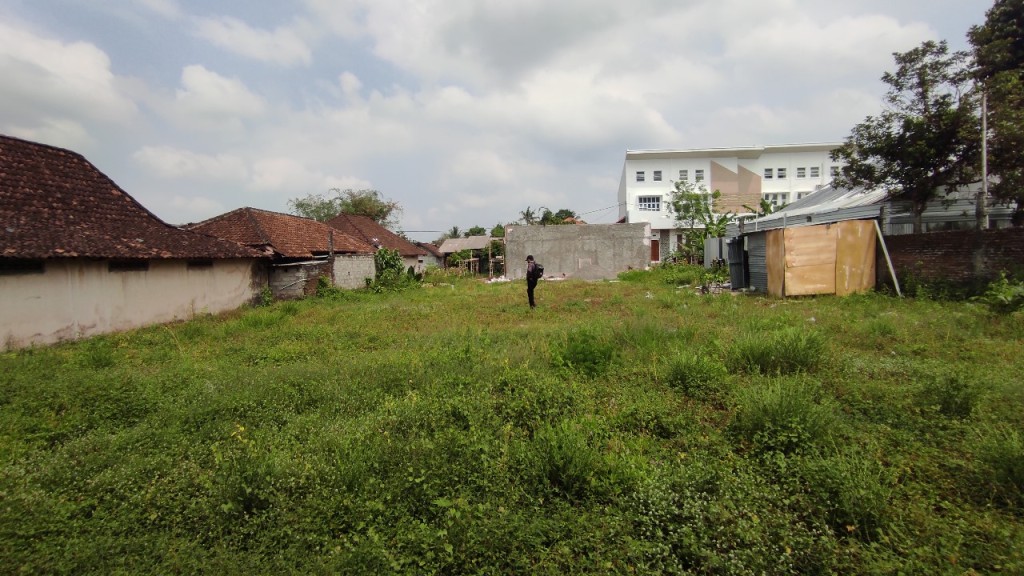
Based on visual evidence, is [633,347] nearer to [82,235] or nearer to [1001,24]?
[82,235]

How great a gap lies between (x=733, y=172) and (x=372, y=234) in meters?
33.5

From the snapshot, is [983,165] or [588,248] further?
[588,248]

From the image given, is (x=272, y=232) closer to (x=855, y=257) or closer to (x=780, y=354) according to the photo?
(x=780, y=354)

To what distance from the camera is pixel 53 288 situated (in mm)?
9273

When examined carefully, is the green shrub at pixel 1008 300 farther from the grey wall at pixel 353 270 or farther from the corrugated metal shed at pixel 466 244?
the corrugated metal shed at pixel 466 244

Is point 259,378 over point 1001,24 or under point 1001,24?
under

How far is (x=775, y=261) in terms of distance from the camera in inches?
447

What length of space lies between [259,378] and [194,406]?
3.04 feet

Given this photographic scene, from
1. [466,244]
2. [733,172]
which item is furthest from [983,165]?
[466,244]

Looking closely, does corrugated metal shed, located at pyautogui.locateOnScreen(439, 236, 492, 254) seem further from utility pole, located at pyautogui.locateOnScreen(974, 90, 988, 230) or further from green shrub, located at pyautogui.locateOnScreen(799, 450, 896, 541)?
green shrub, located at pyautogui.locateOnScreen(799, 450, 896, 541)

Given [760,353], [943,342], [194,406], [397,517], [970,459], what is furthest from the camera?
[943,342]

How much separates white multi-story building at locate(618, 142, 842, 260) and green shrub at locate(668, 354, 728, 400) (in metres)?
37.0

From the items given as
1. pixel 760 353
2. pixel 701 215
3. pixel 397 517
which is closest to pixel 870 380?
pixel 760 353

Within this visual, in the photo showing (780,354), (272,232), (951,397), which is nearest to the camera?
(951,397)
